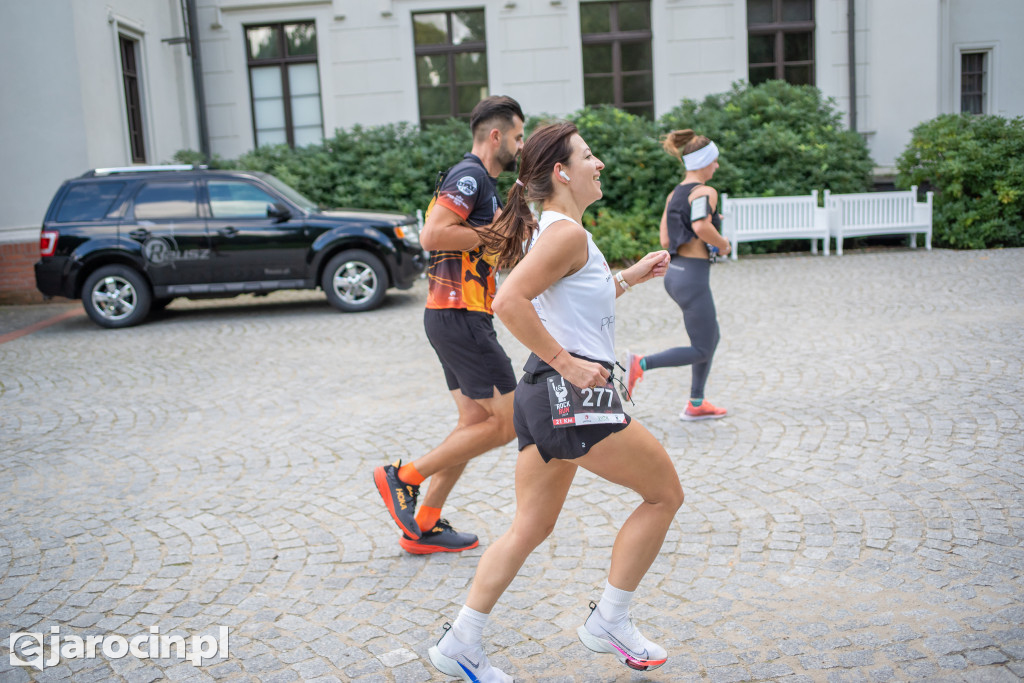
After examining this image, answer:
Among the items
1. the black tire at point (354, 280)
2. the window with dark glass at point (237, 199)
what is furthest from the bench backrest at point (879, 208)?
the window with dark glass at point (237, 199)

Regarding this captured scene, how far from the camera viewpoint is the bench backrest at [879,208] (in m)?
14.5

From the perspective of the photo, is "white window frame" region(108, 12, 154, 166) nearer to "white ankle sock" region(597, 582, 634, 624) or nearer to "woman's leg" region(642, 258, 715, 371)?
"woman's leg" region(642, 258, 715, 371)

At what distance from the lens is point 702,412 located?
5973 millimetres

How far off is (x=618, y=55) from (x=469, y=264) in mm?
15014

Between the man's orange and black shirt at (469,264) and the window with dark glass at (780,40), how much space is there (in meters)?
15.3

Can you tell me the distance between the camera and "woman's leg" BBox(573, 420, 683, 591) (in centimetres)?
272

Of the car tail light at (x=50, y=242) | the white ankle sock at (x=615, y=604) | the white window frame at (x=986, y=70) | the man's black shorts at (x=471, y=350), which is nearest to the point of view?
the white ankle sock at (x=615, y=604)

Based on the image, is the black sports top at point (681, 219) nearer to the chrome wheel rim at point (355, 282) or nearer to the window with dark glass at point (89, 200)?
the chrome wheel rim at point (355, 282)

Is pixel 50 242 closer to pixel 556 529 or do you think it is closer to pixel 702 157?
pixel 702 157

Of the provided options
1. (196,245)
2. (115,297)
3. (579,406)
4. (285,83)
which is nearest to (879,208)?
(196,245)

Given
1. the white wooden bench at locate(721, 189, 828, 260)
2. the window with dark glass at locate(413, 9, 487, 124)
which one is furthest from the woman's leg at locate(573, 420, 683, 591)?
the window with dark glass at locate(413, 9, 487, 124)

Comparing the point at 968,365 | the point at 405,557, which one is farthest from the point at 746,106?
the point at 405,557
